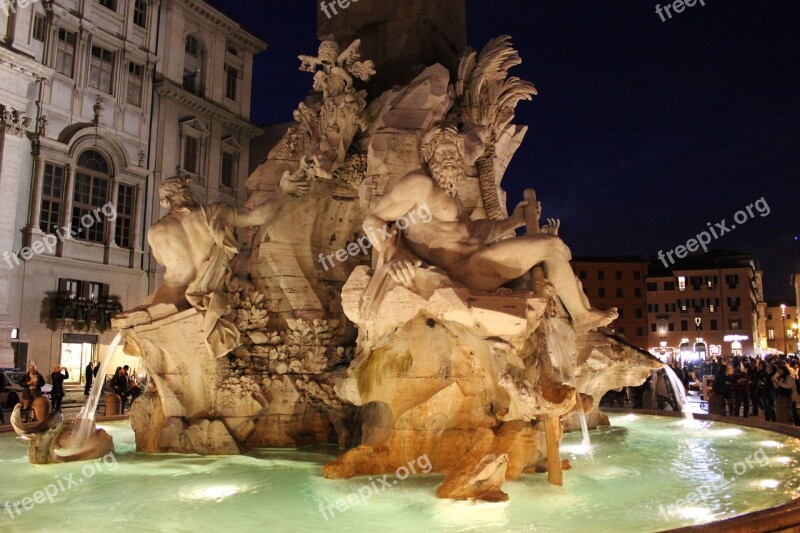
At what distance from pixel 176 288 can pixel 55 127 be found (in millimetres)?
22398

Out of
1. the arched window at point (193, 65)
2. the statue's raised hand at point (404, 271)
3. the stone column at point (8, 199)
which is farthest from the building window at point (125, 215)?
the statue's raised hand at point (404, 271)

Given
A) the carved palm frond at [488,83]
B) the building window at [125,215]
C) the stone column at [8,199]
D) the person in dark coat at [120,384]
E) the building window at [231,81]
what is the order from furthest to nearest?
the building window at [231,81]
the building window at [125,215]
the stone column at [8,199]
the person in dark coat at [120,384]
the carved palm frond at [488,83]

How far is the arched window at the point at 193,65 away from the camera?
32.2m

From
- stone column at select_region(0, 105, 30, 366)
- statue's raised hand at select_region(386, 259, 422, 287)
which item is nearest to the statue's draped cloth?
statue's raised hand at select_region(386, 259, 422, 287)

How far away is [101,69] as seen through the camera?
Result: 28453mm

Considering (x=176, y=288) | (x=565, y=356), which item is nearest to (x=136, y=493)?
(x=176, y=288)

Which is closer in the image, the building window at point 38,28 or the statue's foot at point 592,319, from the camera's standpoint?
the statue's foot at point 592,319

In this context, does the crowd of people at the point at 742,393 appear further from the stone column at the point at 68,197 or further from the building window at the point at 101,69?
the building window at the point at 101,69

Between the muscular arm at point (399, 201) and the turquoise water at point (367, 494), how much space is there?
2238 millimetres

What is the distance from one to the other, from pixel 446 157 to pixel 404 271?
1.33 metres

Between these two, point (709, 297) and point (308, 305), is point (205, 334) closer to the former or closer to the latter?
point (308, 305)

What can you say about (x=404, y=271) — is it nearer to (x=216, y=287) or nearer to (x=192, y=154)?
(x=216, y=287)

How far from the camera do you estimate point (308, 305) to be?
7926 mm

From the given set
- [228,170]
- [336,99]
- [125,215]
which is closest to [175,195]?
[336,99]
